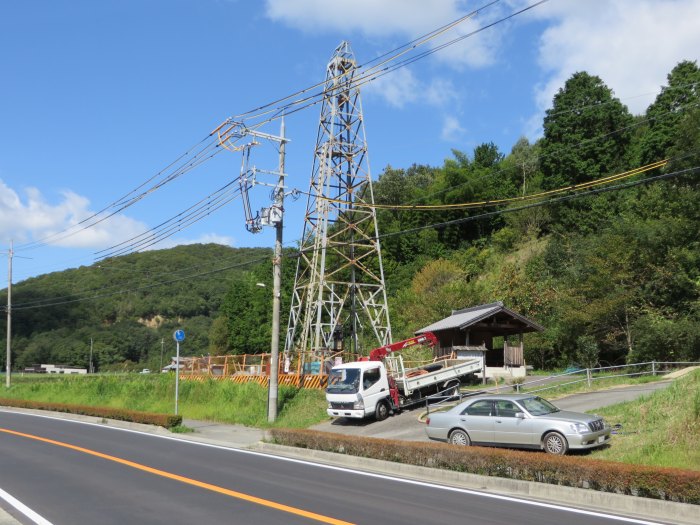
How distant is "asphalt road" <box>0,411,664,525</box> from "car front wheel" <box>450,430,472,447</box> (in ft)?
12.2

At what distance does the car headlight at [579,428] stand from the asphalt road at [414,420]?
17.6ft

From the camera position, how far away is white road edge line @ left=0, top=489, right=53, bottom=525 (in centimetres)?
930

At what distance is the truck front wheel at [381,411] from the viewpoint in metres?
24.2

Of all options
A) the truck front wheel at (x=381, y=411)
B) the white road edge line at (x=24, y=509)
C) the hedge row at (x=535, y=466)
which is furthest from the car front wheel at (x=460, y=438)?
the white road edge line at (x=24, y=509)

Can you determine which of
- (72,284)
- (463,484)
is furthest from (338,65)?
(72,284)

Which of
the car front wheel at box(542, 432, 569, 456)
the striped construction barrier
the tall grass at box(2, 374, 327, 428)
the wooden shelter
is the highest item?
the wooden shelter

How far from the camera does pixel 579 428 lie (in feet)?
48.9

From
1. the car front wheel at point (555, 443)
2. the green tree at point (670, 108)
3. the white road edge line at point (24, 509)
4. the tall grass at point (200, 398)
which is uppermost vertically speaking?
the green tree at point (670, 108)

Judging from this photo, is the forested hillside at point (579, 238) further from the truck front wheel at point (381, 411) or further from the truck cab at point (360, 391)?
the truck front wheel at point (381, 411)

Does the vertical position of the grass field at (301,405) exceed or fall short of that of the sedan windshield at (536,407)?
→ it falls short

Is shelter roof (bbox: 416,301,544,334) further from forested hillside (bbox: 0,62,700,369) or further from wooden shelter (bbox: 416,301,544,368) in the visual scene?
forested hillside (bbox: 0,62,700,369)

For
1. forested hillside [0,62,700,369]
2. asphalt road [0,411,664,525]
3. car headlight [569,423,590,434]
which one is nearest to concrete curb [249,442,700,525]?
asphalt road [0,411,664,525]

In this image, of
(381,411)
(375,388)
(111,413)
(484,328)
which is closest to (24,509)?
(375,388)

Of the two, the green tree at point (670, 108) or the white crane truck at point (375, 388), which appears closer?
the white crane truck at point (375, 388)
